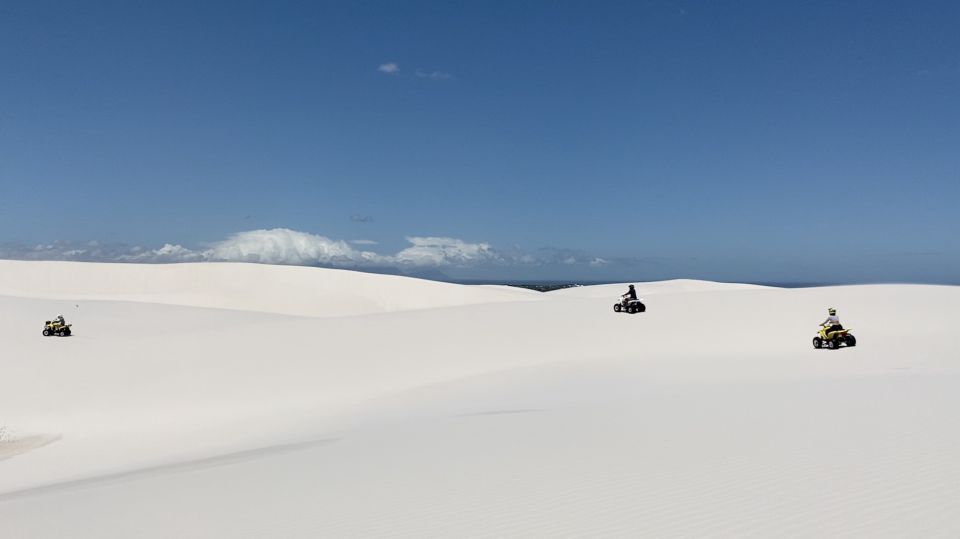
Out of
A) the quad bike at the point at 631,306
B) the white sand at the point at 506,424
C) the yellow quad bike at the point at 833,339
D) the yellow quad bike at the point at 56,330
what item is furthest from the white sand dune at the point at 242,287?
the yellow quad bike at the point at 833,339

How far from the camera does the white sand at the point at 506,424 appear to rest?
4.97 metres

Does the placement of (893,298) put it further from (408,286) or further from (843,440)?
(408,286)

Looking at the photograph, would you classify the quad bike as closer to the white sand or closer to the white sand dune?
the white sand

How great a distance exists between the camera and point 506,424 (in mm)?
8883

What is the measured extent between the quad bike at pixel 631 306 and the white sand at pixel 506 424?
55cm

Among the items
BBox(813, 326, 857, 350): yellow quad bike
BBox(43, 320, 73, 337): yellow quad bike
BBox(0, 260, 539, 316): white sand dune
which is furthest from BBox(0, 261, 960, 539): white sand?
BBox(0, 260, 539, 316): white sand dune

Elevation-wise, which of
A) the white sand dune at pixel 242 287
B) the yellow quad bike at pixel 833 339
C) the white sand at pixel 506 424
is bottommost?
the white sand at pixel 506 424

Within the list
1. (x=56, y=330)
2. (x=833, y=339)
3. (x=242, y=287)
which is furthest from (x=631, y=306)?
(x=242, y=287)

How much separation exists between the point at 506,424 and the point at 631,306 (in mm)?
16102

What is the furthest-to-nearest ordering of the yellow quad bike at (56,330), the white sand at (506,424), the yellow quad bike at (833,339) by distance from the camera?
1. the yellow quad bike at (56,330)
2. the yellow quad bike at (833,339)
3. the white sand at (506,424)

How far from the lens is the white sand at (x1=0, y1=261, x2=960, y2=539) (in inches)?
196

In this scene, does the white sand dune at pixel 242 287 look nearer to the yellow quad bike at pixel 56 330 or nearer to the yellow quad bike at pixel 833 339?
the yellow quad bike at pixel 56 330

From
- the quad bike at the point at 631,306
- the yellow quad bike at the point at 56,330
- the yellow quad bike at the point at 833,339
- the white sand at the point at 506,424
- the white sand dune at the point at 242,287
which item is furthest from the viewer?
the white sand dune at the point at 242,287

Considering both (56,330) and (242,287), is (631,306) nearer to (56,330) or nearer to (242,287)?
(56,330)
